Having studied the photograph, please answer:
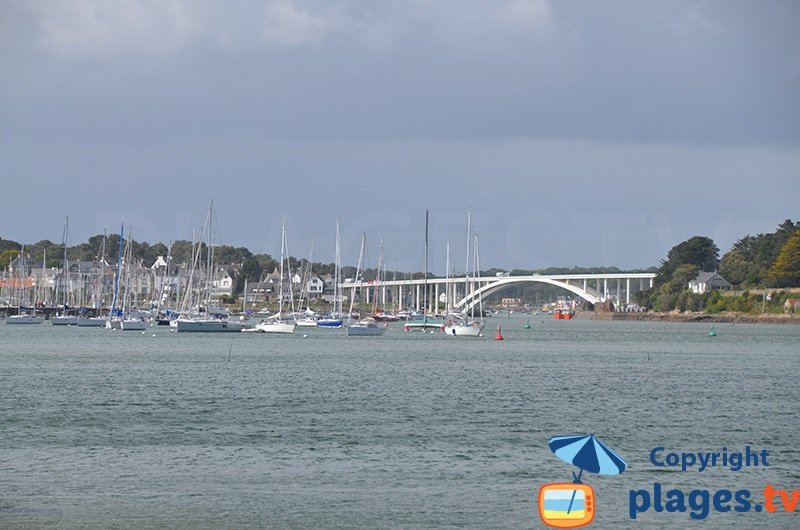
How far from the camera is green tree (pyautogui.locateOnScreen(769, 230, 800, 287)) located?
573ft

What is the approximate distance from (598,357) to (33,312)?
8925 cm

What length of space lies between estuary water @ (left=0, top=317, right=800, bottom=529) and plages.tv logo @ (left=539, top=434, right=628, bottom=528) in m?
6.42

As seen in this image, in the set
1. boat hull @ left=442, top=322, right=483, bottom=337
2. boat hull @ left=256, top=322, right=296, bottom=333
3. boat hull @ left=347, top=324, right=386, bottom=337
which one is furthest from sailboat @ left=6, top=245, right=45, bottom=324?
boat hull @ left=442, top=322, right=483, bottom=337

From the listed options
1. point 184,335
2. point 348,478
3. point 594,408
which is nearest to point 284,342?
point 184,335

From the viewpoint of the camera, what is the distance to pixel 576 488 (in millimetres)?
15609

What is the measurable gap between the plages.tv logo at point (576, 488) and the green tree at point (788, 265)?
166 meters

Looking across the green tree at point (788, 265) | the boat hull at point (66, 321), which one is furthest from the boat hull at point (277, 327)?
the green tree at point (788, 265)

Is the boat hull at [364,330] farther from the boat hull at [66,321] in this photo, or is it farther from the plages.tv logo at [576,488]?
the plages.tv logo at [576,488]

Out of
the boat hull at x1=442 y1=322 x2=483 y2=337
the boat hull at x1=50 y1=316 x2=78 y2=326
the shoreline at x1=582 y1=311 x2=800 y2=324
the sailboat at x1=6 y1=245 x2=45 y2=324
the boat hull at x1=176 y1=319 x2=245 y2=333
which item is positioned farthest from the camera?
the shoreline at x1=582 y1=311 x2=800 y2=324

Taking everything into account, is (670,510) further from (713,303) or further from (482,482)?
(713,303)

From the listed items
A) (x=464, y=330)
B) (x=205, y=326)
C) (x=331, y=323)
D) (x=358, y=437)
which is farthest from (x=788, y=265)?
(x=358, y=437)

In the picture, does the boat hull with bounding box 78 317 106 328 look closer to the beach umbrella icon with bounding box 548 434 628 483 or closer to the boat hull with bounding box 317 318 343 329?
the boat hull with bounding box 317 318 343 329

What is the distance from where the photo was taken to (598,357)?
7988 cm

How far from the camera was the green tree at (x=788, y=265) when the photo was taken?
573 feet
